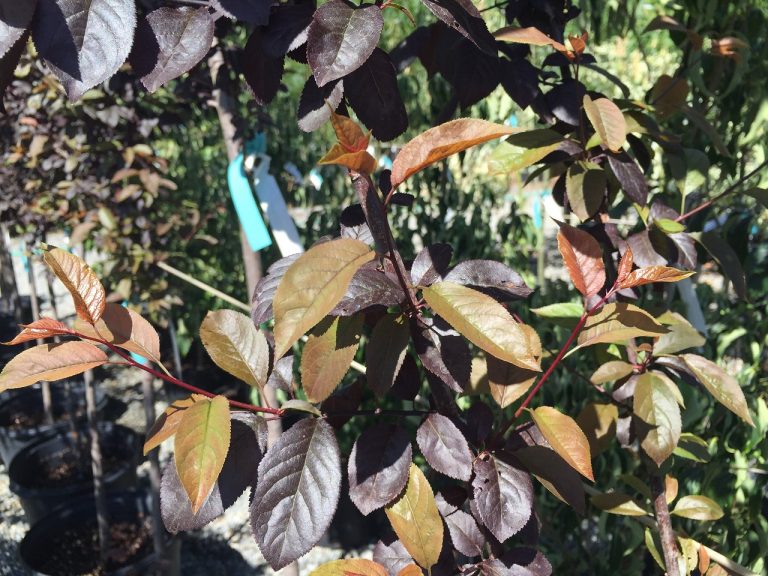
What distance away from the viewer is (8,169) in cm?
280

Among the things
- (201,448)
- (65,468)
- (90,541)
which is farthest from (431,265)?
(65,468)

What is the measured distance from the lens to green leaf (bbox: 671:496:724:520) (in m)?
1.06

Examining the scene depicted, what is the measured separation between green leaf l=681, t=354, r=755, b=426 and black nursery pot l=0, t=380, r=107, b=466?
3.08m

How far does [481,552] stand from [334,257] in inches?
17.6

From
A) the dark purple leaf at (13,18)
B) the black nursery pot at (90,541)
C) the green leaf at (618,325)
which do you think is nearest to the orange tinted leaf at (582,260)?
the green leaf at (618,325)

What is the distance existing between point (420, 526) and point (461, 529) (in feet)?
0.43

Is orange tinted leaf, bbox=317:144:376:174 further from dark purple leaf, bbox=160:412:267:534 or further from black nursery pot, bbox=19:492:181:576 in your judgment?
black nursery pot, bbox=19:492:181:576

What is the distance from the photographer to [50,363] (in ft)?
1.98

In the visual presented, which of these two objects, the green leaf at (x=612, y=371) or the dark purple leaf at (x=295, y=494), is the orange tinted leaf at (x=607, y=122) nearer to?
the green leaf at (x=612, y=371)

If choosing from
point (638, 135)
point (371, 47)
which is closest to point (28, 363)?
point (371, 47)

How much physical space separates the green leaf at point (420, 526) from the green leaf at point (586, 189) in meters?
0.47

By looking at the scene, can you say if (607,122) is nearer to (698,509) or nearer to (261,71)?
(261,71)

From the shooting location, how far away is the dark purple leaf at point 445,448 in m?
0.67

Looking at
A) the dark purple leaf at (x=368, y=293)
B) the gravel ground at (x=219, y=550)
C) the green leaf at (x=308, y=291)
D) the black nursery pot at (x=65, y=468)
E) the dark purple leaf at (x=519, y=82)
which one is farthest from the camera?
the black nursery pot at (x=65, y=468)
